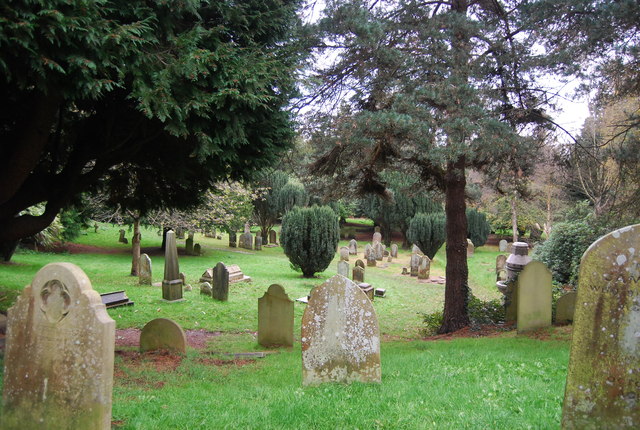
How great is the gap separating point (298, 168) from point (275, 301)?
3.36 metres

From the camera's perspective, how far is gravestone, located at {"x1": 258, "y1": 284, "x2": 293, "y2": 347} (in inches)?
372

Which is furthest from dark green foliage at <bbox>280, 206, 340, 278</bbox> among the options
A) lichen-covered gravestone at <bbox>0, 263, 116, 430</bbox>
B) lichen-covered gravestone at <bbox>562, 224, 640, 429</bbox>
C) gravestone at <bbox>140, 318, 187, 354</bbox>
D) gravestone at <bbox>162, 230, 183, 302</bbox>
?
lichen-covered gravestone at <bbox>562, 224, 640, 429</bbox>

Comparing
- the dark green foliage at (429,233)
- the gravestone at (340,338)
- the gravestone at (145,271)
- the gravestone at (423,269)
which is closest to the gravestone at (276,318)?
the gravestone at (340,338)

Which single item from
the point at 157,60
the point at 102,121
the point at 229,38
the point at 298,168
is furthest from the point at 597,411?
the point at 298,168

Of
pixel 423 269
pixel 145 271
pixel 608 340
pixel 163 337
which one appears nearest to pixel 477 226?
pixel 423 269

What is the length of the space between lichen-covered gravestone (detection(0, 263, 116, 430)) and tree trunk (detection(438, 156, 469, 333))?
28.7ft

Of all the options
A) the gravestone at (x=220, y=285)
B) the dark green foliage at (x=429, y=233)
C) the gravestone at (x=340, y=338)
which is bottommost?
the gravestone at (x=220, y=285)

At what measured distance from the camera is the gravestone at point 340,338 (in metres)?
5.40

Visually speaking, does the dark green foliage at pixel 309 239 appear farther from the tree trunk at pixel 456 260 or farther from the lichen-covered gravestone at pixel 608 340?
the lichen-covered gravestone at pixel 608 340

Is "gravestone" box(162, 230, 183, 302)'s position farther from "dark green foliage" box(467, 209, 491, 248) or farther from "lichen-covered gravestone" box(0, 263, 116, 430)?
"dark green foliage" box(467, 209, 491, 248)

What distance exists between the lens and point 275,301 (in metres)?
9.52

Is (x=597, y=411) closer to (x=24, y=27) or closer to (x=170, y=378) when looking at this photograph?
(x=170, y=378)

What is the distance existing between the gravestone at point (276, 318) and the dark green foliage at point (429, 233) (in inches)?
980

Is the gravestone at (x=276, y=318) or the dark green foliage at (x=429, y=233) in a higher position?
the dark green foliage at (x=429, y=233)
